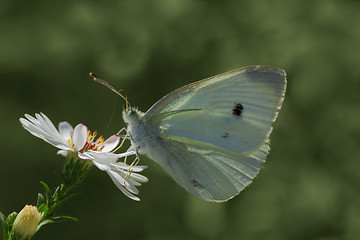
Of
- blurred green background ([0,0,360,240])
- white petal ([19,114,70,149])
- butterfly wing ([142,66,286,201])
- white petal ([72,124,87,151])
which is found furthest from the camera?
blurred green background ([0,0,360,240])

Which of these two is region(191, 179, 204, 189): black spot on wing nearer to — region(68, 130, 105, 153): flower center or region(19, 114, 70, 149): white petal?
region(68, 130, 105, 153): flower center

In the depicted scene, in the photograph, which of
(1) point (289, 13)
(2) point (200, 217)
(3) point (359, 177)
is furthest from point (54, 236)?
(1) point (289, 13)

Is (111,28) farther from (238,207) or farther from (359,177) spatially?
(359,177)

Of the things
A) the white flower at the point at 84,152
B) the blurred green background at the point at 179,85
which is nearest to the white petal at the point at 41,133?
the white flower at the point at 84,152

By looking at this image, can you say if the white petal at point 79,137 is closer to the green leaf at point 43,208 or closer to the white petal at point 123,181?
the white petal at point 123,181

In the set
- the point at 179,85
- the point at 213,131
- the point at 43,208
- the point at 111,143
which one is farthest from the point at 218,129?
the point at 179,85

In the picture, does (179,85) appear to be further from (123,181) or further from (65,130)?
(123,181)

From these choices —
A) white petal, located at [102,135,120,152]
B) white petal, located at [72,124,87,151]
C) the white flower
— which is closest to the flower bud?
the white flower
